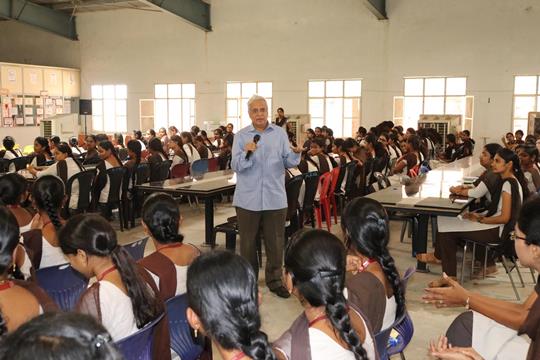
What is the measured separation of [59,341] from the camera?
819 mm

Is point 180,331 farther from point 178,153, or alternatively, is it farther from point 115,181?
point 178,153

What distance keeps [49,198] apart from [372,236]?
75.7 inches

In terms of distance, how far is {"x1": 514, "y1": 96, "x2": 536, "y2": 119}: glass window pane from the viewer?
11742 millimetres

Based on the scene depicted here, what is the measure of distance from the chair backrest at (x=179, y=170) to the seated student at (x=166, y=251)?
16.1 feet

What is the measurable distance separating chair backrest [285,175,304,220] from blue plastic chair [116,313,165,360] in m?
3.30

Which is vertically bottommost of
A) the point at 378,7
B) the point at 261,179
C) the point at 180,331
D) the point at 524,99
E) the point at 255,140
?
the point at 180,331

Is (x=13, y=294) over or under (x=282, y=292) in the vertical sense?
over

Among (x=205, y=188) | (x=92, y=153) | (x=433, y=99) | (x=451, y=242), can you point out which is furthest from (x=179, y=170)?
(x=433, y=99)

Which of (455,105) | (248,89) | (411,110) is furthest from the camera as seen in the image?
(248,89)

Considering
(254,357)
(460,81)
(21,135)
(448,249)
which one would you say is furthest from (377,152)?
(21,135)

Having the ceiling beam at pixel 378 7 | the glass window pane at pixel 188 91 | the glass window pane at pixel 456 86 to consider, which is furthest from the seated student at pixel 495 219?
the glass window pane at pixel 188 91

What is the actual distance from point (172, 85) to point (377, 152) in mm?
9239

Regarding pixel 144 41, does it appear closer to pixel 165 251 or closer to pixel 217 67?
pixel 217 67

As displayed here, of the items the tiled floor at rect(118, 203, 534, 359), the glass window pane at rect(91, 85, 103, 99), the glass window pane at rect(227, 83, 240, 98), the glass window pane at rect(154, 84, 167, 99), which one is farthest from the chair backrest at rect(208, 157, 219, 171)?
the glass window pane at rect(91, 85, 103, 99)
